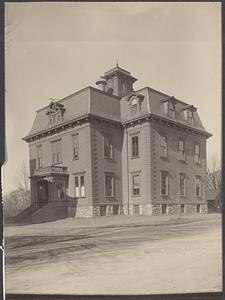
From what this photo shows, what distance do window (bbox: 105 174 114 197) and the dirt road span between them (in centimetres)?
42

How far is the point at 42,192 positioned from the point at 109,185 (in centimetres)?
83

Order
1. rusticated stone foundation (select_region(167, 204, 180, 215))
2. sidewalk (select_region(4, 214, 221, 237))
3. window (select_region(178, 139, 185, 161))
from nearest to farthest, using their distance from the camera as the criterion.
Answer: sidewalk (select_region(4, 214, 221, 237))
rusticated stone foundation (select_region(167, 204, 180, 215))
window (select_region(178, 139, 185, 161))

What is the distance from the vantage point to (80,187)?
4402 millimetres

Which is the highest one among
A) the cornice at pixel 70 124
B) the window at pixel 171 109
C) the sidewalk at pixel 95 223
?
the window at pixel 171 109

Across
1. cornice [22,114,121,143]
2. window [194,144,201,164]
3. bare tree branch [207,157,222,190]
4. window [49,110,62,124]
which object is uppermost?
window [49,110,62,124]

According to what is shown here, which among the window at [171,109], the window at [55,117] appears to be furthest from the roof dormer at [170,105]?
the window at [55,117]

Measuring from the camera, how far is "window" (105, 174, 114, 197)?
14.5ft

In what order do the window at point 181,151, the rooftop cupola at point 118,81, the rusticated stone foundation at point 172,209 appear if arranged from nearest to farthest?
1. the rooftop cupola at point 118,81
2. the rusticated stone foundation at point 172,209
3. the window at point 181,151

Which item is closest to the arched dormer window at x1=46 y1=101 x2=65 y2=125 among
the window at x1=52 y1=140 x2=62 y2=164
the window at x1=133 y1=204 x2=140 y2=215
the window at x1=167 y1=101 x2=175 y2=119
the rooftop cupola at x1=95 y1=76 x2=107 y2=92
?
the window at x1=52 y1=140 x2=62 y2=164

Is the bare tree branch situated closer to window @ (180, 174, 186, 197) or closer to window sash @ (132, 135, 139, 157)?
window @ (180, 174, 186, 197)

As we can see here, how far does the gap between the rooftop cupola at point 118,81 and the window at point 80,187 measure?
1.15 m

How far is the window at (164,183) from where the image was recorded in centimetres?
452

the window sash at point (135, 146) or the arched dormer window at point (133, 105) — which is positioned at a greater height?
the arched dormer window at point (133, 105)

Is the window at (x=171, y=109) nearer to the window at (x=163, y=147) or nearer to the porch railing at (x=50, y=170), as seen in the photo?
the window at (x=163, y=147)
